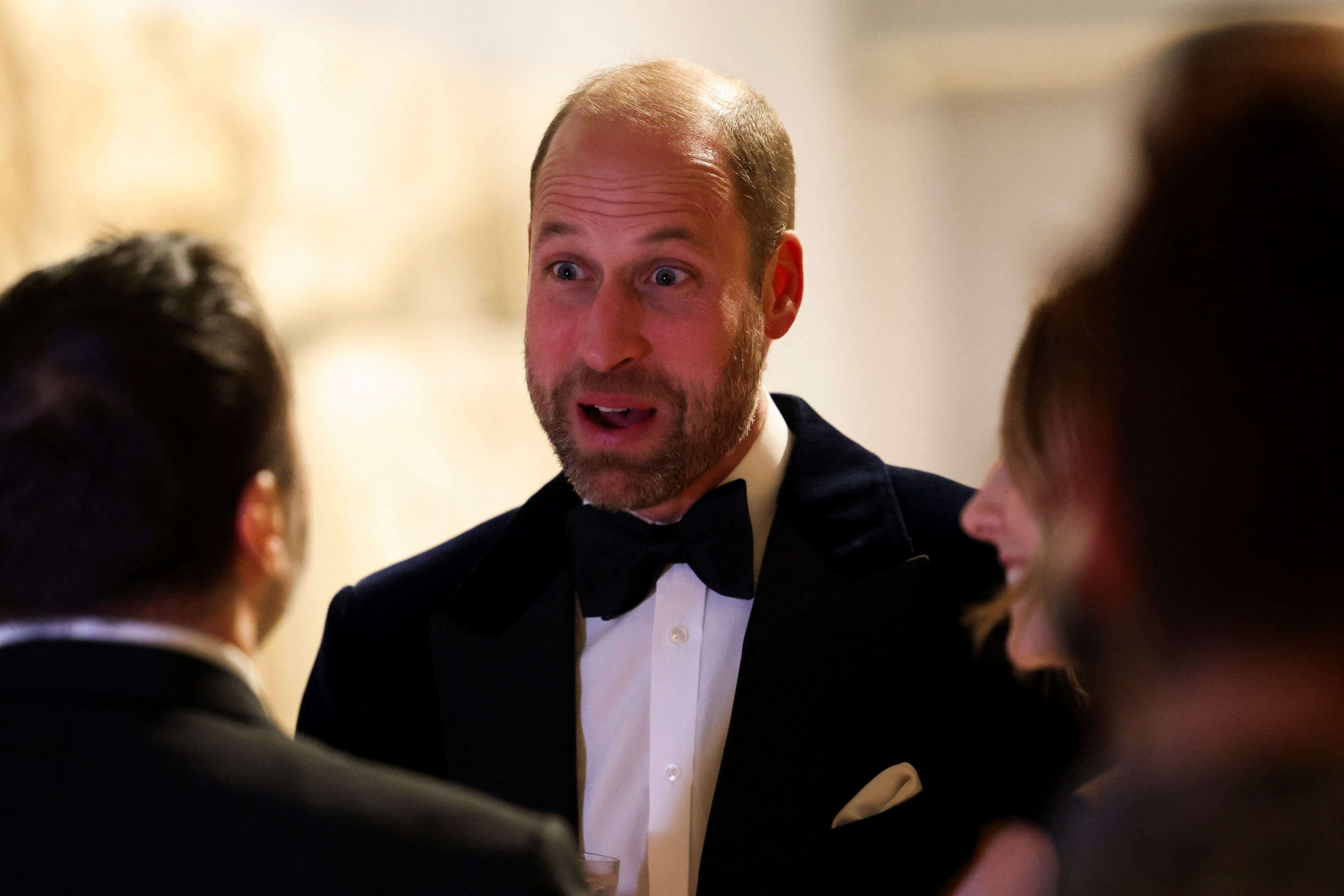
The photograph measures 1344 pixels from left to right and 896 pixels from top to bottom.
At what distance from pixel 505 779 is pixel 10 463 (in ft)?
2.37

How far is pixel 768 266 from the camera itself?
5.39 ft

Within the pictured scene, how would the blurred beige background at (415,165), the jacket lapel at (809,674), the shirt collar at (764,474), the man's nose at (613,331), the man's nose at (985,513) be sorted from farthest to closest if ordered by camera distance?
1. the blurred beige background at (415,165)
2. the shirt collar at (764,474)
3. the man's nose at (613,331)
4. the jacket lapel at (809,674)
5. the man's nose at (985,513)

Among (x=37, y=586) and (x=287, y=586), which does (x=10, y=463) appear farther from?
(x=287, y=586)

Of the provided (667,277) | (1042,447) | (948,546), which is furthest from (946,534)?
(1042,447)

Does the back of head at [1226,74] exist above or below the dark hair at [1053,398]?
above

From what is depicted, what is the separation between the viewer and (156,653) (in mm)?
947

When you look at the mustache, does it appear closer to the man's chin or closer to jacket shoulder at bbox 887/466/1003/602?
the man's chin

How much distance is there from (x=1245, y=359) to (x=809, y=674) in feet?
3.02

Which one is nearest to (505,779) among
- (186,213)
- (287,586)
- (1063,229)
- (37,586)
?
(287,586)

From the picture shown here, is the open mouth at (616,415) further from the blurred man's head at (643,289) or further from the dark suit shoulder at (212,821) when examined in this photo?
the dark suit shoulder at (212,821)

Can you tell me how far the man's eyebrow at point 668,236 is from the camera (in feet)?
4.92

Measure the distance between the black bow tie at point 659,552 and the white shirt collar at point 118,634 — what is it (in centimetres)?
61

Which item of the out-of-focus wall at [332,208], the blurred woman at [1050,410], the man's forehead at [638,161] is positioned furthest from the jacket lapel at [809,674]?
the out-of-focus wall at [332,208]

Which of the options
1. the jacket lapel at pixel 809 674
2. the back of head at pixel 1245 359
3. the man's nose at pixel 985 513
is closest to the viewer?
the back of head at pixel 1245 359
